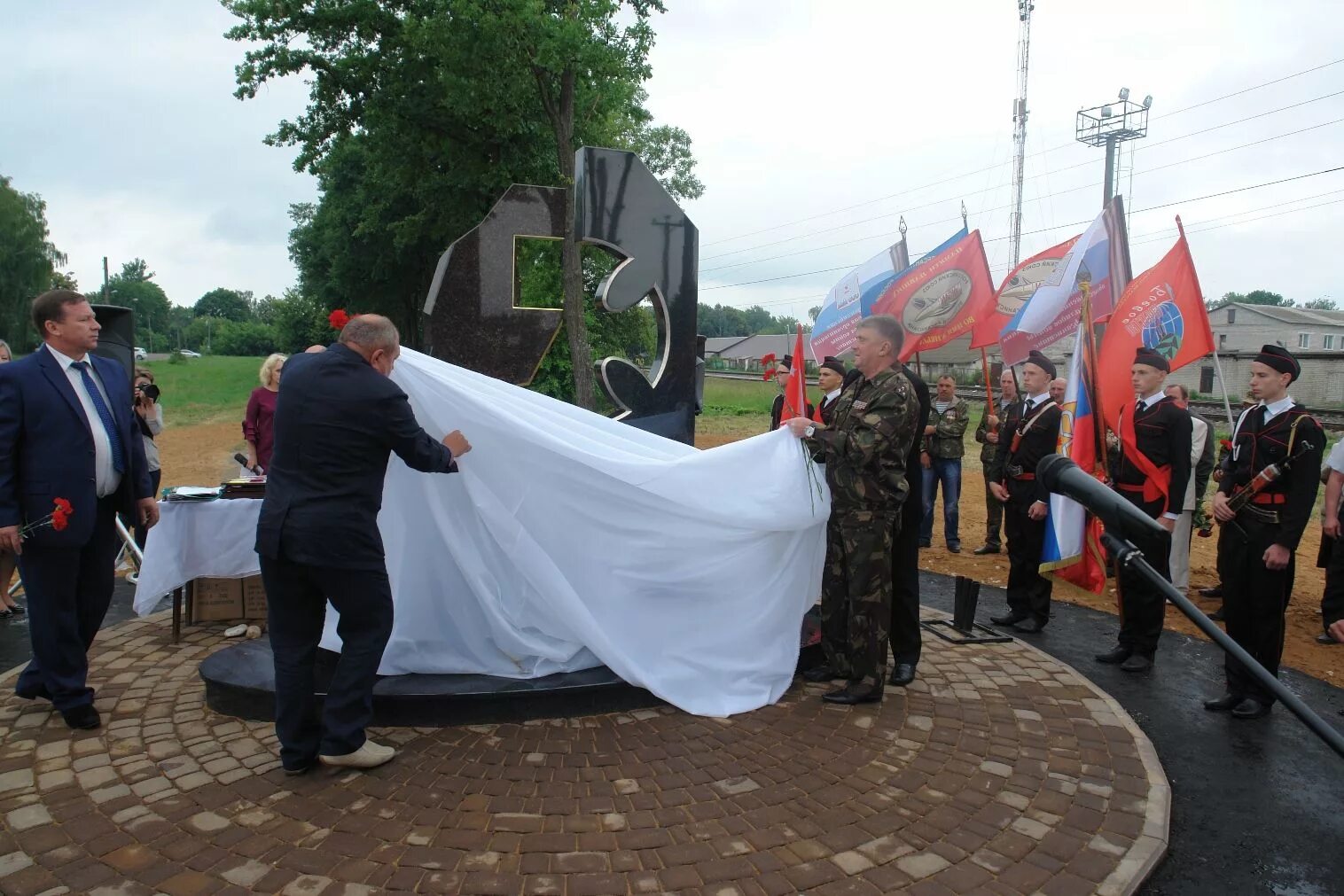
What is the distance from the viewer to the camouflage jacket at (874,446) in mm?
4250

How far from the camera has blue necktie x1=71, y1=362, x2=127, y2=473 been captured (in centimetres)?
402

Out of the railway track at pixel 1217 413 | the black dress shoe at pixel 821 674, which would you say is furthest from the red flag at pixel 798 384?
the railway track at pixel 1217 413

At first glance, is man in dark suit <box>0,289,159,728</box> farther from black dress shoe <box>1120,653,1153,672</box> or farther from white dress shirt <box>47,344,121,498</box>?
black dress shoe <box>1120,653,1153,672</box>

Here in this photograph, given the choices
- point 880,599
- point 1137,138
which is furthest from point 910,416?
point 1137,138

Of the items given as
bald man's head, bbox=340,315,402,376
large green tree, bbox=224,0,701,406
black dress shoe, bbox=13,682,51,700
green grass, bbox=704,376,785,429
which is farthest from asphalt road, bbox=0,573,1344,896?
green grass, bbox=704,376,785,429

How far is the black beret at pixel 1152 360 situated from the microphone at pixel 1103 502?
357 centimetres

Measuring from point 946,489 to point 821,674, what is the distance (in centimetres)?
477

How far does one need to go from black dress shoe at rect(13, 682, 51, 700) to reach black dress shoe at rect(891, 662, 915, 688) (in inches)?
173

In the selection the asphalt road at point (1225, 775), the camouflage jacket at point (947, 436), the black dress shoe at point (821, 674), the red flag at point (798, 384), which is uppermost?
the red flag at point (798, 384)

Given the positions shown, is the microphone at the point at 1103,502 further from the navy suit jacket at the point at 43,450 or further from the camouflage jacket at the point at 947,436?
the camouflage jacket at the point at 947,436

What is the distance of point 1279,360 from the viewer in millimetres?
4484

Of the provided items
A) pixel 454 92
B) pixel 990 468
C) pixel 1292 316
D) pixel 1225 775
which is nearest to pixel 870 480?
pixel 1225 775

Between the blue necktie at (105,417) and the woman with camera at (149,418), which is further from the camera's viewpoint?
the woman with camera at (149,418)

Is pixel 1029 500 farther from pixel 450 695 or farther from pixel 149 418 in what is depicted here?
pixel 149 418
